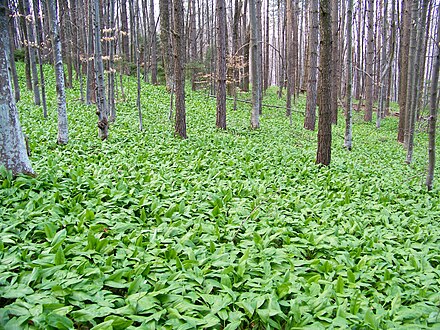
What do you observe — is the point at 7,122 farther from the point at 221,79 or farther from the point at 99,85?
the point at 221,79

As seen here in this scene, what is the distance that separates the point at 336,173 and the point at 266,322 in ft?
15.8

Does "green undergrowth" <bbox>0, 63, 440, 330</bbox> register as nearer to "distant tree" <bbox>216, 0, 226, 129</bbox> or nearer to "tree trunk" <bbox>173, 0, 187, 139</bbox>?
"tree trunk" <bbox>173, 0, 187, 139</bbox>

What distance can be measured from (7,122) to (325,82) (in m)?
5.60

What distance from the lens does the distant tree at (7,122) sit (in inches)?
170

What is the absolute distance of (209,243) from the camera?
3561mm

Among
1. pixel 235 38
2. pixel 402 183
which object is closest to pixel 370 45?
pixel 235 38

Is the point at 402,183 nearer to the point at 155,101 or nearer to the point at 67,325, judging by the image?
the point at 67,325

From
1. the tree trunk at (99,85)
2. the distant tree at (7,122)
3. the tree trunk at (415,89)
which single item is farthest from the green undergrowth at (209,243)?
the tree trunk at (415,89)

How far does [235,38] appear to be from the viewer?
60.1 ft

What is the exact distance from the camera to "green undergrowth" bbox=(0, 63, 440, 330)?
8.35 feet

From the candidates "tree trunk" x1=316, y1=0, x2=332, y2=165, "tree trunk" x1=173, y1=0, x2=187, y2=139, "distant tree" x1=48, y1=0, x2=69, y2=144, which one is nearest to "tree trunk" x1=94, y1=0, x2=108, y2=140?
"distant tree" x1=48, y1=0, x2=69, y2=144

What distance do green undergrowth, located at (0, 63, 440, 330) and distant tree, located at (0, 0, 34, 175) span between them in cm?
27

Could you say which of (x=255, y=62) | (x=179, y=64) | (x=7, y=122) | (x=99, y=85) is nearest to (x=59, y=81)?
(x=99, y=85)

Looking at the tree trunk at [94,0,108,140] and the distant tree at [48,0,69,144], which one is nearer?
the distant tree at [48,0,69,144]
